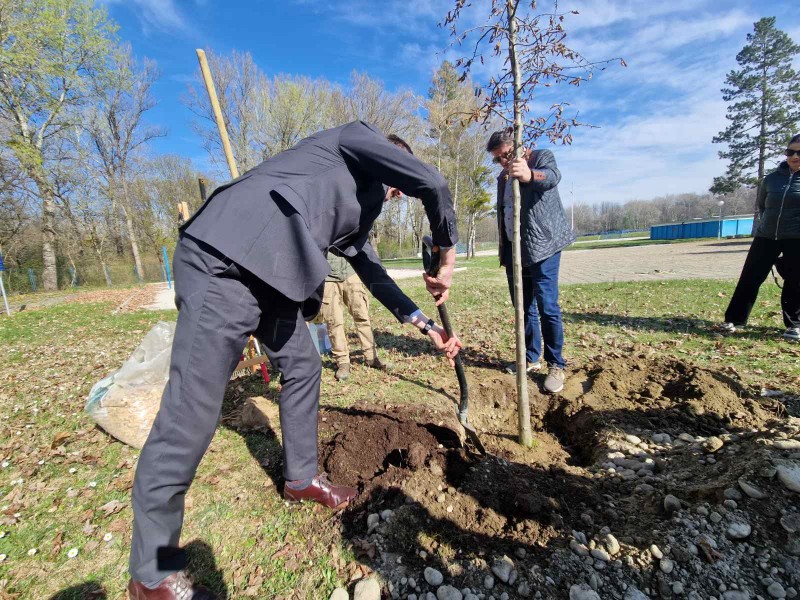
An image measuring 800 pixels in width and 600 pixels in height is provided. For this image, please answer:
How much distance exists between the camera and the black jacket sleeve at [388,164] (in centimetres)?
161

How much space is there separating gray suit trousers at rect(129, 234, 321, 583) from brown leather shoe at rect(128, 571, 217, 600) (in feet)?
0.12

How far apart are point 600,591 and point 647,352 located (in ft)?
10.6

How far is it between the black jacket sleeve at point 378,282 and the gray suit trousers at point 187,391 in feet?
2.60

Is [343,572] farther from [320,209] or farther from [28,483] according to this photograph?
[28,483]

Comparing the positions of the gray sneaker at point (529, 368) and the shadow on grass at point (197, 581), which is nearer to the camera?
the shadow on grass at point (197, 581)

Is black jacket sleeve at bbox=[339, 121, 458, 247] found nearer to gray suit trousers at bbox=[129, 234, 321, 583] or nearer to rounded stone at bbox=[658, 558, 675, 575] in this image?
gray suit trousers at bbox=[129, 234, 321, 583]

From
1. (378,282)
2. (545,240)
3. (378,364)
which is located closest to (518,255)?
(378,282)

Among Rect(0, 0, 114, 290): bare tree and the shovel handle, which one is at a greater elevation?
Rect(0, 0, 114, 290): bare tree

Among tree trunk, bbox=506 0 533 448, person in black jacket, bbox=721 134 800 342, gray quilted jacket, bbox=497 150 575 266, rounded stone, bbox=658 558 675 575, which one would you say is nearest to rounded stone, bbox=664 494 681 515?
rounded stone, bbox=658 558 675 575

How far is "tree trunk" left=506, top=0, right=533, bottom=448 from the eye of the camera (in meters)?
2.24

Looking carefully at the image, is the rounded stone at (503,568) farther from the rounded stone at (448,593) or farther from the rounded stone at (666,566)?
the rounded stone at (666,566)

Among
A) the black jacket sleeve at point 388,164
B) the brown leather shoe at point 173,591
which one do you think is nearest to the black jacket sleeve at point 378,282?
the black jacket sleeve at point 388,164

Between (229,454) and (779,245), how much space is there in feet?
19.6

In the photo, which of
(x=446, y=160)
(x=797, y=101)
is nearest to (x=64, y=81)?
(x=446, y=160)
